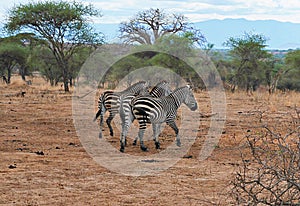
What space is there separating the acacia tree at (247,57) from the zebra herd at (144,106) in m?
16.5

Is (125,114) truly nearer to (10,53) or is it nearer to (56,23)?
(56,23)

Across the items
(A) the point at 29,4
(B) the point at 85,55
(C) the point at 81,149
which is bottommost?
(C) the point at 81,149

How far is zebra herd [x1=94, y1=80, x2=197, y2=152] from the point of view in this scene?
9297 millimetres

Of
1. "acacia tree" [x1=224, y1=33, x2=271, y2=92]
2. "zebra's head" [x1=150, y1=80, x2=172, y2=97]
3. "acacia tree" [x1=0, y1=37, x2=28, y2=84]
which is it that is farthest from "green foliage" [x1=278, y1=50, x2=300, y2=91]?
"zebra's head" [x1=150, y1=80, x2=172, y2=97]

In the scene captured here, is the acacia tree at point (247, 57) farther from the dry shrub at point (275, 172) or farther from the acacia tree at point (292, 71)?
the dry shrub at point (275, 172)

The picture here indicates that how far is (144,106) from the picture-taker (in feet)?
30.5

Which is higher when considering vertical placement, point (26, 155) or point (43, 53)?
point (43, 53)

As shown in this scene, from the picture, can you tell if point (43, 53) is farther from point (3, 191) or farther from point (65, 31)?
point (3, 191)

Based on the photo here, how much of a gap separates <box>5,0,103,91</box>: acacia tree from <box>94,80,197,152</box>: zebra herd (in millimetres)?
12985

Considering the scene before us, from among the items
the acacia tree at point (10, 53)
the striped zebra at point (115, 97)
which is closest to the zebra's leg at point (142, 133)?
the striped zebra at point (115, 97)

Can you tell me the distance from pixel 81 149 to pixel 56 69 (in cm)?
2416

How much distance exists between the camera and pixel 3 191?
6078 millimetres


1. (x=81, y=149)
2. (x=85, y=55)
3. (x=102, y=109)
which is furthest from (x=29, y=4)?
(x=81, y=149)

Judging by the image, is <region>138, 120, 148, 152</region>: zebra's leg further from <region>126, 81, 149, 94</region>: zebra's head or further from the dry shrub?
the dry shrub
